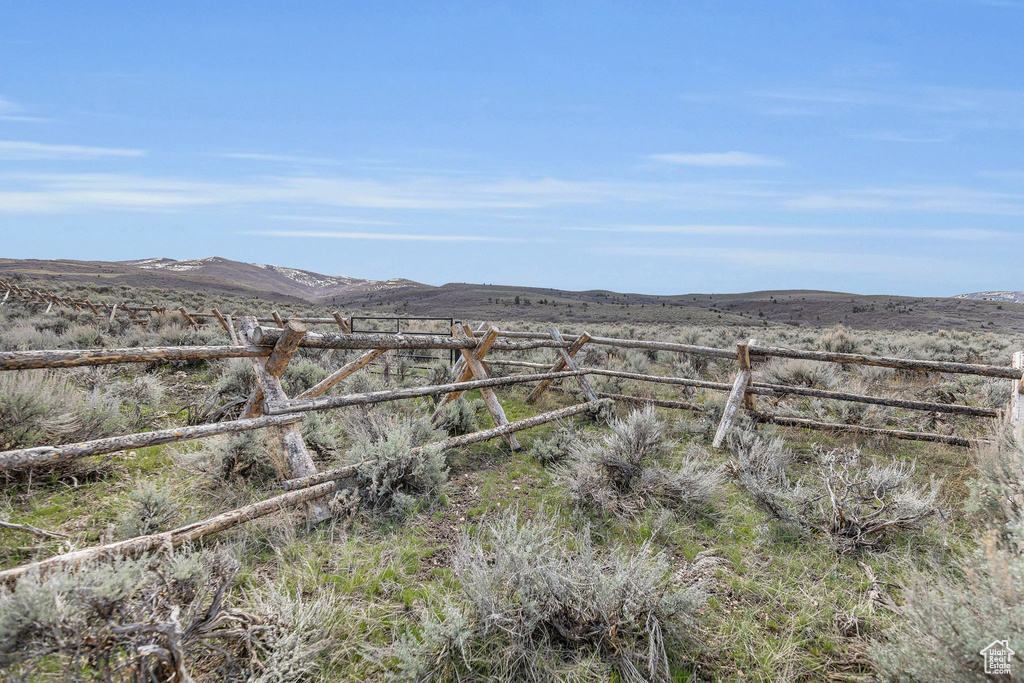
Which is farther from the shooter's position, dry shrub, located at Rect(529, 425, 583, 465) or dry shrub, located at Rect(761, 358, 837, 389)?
dry shrub, located at Rect(761, 358, 837, 389)

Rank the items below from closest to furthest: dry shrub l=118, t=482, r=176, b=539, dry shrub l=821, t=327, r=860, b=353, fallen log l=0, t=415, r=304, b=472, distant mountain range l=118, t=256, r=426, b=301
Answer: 1. fallen log l=0, t=415, r=304, b=472
2. dry shrub l=118, t=482, r=176, b=539
3. dry shrub l=821, t=327, r=860, b=353
4. distant mountain range l=118, t=256, r=426, b=301

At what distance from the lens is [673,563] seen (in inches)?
125

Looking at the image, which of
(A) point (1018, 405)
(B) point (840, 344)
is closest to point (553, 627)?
(A) point (1018, 405)

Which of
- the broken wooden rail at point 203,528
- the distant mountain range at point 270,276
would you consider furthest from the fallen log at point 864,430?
the distant mountain range at point 270,276

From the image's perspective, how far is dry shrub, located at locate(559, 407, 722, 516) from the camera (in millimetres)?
3914

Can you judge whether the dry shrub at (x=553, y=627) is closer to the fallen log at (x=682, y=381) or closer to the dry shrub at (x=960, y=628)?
the dry shrub at (x=960, y=628)

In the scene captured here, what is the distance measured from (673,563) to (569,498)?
3.52 ft

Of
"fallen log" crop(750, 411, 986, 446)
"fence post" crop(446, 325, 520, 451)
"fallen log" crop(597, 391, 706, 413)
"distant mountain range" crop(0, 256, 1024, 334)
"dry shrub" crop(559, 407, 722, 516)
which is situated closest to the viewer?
"dry shrub" crop(559, 407, 722, 516)

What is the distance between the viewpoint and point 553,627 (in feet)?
8.00

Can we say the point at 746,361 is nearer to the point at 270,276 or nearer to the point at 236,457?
the point at 236,457

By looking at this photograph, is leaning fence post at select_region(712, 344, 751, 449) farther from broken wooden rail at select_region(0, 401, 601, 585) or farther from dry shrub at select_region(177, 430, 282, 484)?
dry shrub at select_region(177, 430, 282, 484)

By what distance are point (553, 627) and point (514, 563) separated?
0.36 metres

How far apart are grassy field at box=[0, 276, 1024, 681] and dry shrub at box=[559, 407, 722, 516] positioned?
0.07 feet

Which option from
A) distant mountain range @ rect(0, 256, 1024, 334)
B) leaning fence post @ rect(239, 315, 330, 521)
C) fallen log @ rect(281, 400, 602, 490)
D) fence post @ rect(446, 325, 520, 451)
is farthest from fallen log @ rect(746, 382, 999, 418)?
distant mountain range @ rect(0, 256, 1024, 334)
